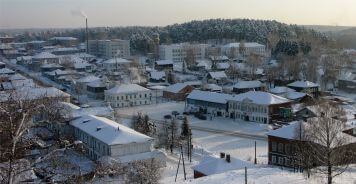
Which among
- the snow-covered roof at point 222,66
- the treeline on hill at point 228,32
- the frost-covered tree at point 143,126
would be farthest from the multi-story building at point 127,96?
the treeline on hill at point 228,32

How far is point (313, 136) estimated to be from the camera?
16109 millimetres

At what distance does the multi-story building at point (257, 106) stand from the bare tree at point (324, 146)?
1182 cm

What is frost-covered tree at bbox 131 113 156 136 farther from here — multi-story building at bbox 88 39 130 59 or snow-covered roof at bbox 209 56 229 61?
multi-story building at bbox 88 39 130 59

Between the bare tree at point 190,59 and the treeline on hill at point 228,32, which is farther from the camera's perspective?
the treeline on hill at point 228,32

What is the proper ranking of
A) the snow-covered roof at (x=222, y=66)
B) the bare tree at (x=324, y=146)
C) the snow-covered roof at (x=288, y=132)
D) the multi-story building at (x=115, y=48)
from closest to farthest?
the bare tree at (x=324, y=146) → the snow-covered roof at (x=288, y=132) → the snow-covered roof at (x=222, y=66) → the multi-story building at (x=115, y=48)

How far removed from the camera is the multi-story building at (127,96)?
129 feet

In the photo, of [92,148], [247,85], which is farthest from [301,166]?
[247,85]

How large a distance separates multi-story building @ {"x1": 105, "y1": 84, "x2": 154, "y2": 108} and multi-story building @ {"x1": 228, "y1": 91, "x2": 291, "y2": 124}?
30.2 feet

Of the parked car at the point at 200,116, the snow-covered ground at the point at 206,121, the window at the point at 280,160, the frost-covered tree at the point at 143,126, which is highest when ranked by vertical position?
the frost-covered tree at the point at 143,126

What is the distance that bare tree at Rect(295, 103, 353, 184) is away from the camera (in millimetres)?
14805

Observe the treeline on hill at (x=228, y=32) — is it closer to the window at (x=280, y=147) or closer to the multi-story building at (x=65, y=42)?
the multi-story building at (x=65, y=42)

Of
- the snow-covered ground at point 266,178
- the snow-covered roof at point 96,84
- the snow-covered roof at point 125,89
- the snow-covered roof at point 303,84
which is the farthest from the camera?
the snow-covered roof at point 96,84

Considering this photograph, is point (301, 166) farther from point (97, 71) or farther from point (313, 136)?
point (97, 71)

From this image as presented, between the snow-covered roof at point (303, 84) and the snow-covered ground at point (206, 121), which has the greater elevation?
the snow-covered roof at point (303, 84)
